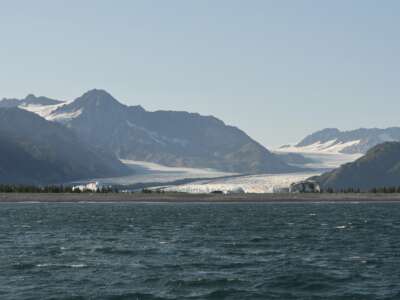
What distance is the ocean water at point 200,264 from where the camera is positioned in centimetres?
6312

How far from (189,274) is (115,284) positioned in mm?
7765

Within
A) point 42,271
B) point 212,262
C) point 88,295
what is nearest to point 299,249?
point 212,262

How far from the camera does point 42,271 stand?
7319 cm

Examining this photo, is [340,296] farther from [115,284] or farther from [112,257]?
[112,257]

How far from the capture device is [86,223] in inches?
5753

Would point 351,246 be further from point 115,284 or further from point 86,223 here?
point 86,223

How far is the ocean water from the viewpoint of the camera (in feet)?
207

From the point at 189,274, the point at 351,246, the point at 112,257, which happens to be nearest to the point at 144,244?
the point at 112,257

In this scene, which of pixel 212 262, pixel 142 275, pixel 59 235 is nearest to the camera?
pixel 142 275

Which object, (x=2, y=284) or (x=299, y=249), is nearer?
(x=2, y=284)

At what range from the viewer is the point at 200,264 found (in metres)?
78.6

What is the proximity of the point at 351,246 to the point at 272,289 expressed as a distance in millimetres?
35076

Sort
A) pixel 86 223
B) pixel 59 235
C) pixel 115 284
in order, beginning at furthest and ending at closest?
pixel 86 223 → pixel 59 235 → pixel 115 284

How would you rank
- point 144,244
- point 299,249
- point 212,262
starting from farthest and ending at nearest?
point 144,244
point 299,249
point 212,262
